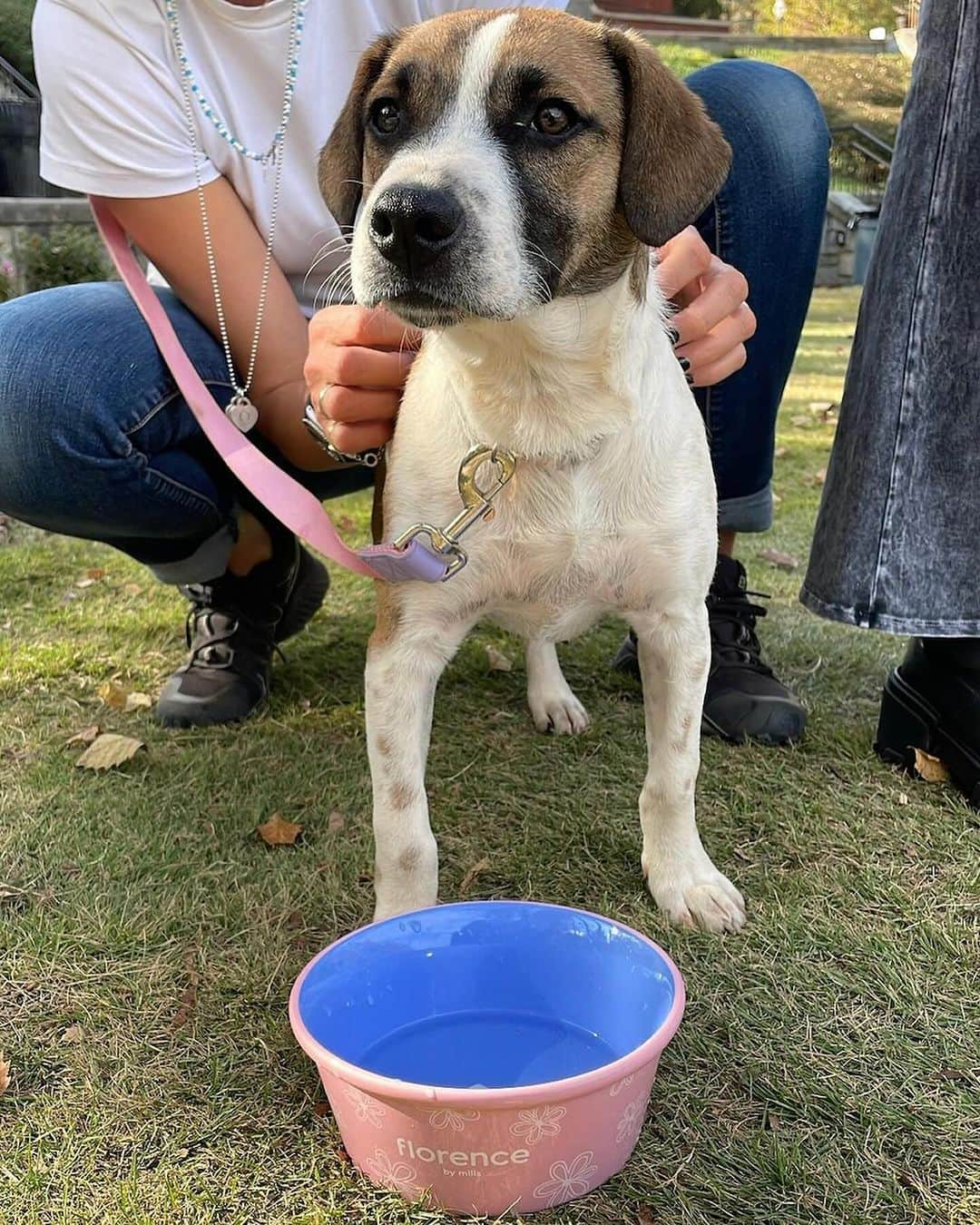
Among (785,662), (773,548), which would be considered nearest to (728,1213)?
(785,662)

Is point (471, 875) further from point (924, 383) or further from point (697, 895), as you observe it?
point (924, 383)

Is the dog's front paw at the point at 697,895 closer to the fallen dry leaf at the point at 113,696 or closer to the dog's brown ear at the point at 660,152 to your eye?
the dog's brown ear at the point at 660,152

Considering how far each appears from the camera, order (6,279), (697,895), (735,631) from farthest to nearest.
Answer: (6,279) → (735,631) → (697,895)

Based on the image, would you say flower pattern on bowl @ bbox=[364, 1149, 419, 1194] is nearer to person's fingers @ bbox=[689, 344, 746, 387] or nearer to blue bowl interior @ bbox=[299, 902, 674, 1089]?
blue bowl interior @ bbox=[299, 902, 674, 1089]

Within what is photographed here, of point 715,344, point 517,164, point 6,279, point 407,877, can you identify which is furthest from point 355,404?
point 6,279

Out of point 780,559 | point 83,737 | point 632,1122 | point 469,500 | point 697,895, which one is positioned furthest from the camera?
point 780,559

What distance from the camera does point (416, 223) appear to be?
5.08ft

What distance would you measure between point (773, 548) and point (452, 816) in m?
2.14

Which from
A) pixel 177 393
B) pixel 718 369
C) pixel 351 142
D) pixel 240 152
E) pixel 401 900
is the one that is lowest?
pixel 401 900

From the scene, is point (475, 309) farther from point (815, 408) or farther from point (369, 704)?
point (815, 408)

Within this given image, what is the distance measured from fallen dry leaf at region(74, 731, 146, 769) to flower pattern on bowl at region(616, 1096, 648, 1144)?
5.05ft

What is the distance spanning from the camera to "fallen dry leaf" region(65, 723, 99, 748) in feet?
8.96

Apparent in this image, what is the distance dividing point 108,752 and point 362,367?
110 centimetres

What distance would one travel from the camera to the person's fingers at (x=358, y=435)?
84.0 inches
